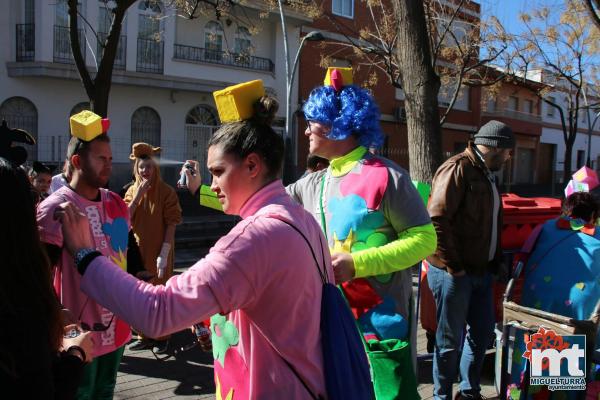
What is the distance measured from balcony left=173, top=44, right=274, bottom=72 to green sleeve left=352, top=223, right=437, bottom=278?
17270 millimetres

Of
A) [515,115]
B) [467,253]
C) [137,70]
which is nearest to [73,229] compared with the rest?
[467,253]

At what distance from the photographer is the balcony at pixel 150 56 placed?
61.1 feet

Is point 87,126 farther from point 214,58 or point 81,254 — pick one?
point 214,58

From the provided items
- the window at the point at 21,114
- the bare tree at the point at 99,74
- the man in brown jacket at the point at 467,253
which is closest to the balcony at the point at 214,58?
the window at the point at 21,114

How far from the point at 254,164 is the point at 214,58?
1933 centimetres

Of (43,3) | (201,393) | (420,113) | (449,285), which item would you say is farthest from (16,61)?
(449,285)

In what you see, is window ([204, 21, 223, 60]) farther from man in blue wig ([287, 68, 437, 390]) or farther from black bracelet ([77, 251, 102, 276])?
black bracelet ([77, 251, 102, 276])

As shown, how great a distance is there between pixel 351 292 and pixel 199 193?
90 cm

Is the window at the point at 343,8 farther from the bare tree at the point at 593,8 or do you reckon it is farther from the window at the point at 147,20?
the bare tree at the point at 593,8

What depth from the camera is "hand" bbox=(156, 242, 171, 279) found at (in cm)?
529

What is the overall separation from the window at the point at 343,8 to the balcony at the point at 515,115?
11.4 m

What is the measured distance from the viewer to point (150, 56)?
1878cm

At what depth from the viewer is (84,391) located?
270 centimetres

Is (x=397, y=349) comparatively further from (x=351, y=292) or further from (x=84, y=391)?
(x=84, y=391)
